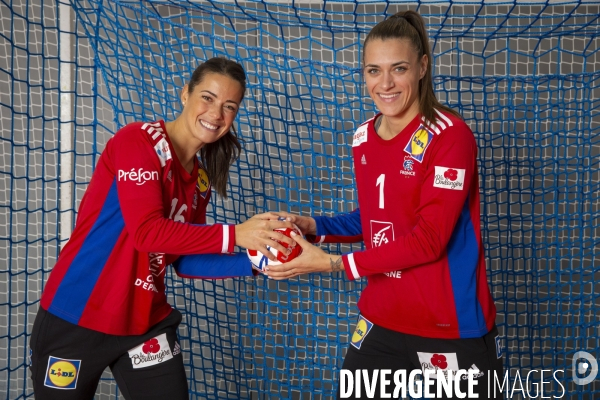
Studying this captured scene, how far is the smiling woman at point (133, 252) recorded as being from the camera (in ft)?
6.54

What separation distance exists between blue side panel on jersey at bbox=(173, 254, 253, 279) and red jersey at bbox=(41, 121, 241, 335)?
22 cm

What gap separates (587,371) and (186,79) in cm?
299

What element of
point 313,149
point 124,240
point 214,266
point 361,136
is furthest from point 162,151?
point 313,149

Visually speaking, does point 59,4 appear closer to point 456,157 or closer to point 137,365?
point 137,365

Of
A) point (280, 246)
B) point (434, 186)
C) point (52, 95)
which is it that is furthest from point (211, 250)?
point (52, 95)

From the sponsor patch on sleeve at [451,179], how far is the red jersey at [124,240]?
0.70 metres

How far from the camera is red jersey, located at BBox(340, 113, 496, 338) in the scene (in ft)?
6.24

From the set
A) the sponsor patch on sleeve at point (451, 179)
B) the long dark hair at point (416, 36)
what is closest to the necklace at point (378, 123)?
the long dark hair at point (416, 36)

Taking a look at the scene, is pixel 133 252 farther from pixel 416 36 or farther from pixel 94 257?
pixel 416 36

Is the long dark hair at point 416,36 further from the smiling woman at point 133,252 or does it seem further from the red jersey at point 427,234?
the smiling woman at point 133,252

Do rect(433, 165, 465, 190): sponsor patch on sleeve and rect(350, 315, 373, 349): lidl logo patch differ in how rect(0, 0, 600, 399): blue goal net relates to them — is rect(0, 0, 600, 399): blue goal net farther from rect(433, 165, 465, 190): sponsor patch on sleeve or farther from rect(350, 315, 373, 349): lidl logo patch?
rect(433, 165, 465, 190): sponsor patch on sleeve

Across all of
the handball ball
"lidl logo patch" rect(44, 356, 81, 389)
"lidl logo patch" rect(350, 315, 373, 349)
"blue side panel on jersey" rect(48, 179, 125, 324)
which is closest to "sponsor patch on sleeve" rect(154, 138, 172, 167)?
"blue side panel on jersey" rect(48, 179, 125, 324)

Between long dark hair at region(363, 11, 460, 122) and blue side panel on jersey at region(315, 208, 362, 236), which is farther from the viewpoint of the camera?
blue side panel on jersey at region(315, 208, 362, 236)

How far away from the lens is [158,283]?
2162 mm
